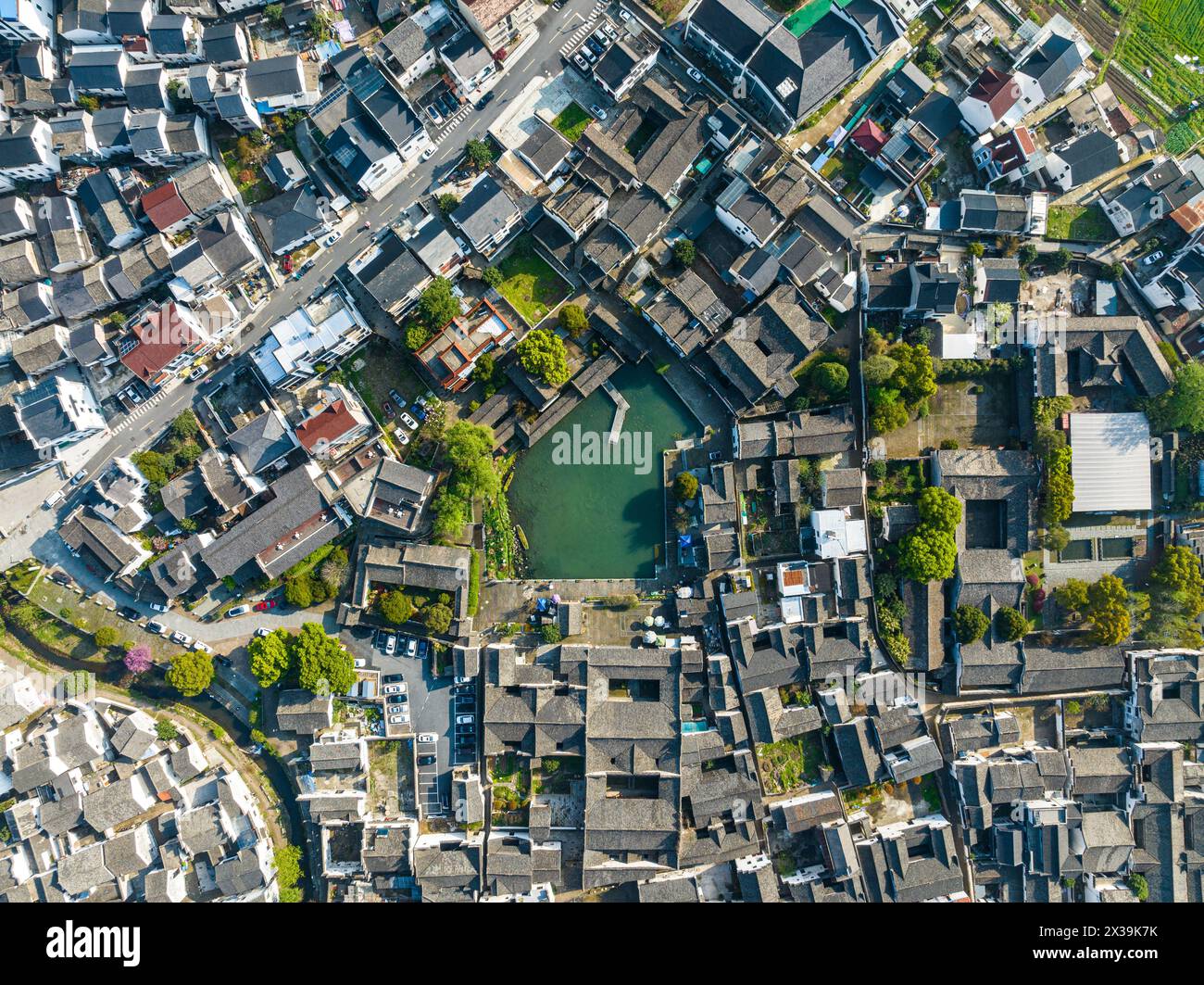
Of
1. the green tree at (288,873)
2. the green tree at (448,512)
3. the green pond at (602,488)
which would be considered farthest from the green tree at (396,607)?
the green tree at (288,873)

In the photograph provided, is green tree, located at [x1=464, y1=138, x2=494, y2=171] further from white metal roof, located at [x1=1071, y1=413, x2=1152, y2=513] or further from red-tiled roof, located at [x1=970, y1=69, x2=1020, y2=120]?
white metal roof, located at [x1=1071, y1=413, x2=1152, y2=513]

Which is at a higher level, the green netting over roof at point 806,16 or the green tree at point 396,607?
the green netting over roof at point 806,16

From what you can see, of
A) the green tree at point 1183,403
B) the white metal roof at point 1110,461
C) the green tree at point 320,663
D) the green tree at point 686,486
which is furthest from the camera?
the white metal roof at point 1110,461

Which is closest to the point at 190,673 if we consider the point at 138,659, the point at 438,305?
the point at 138,659

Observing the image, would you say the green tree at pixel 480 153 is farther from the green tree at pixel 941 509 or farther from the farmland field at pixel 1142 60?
the farmland field at pixel 1142 60

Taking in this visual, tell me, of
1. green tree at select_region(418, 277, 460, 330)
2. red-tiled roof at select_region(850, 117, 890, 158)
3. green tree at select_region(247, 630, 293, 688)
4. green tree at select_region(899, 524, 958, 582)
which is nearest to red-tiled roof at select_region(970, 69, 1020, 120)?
red-tiled roof at select_region(850, 117, 890, 158)

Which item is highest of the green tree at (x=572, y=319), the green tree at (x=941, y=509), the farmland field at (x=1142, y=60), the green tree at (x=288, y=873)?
the farmland field at (x=1142, y=60)

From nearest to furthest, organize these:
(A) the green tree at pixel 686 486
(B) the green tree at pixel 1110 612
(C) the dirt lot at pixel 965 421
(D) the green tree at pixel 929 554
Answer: (D) the green tree at pixel 929 554 < (B) the green tree at pixel 1110 612 < (A) the green tree at pixel 686 486 < (C) the dirt lot at pixel 965 421
